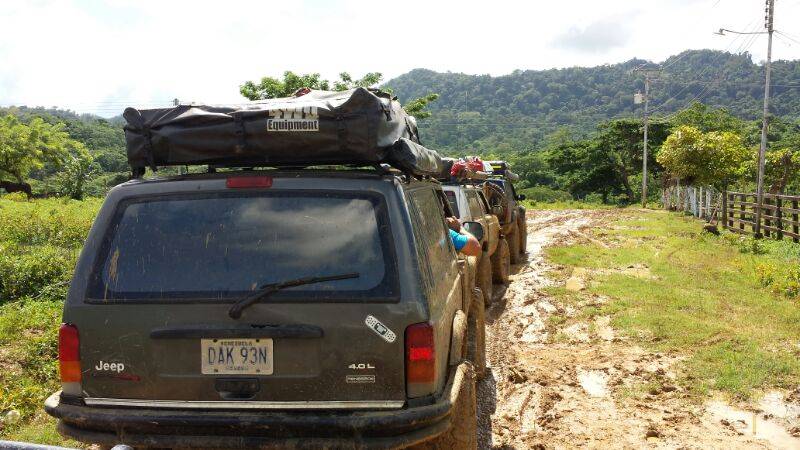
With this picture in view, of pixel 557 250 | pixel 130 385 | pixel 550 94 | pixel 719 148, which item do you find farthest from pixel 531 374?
pixel 550 94

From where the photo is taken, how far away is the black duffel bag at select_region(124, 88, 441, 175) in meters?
3.28

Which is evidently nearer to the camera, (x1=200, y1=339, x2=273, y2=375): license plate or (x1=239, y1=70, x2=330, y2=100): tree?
(x1=200, y1=339, x2=273, y2=375): license plate

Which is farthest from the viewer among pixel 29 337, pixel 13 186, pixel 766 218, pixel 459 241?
pixel 13 186

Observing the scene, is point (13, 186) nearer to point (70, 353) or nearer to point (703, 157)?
point (703, 157)

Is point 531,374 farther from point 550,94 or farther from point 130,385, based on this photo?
point 550,94

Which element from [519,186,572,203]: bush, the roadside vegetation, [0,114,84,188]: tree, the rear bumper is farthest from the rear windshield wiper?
[519,186,572,203]: bush

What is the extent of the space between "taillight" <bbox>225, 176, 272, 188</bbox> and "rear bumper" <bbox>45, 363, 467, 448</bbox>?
1031 millimetres

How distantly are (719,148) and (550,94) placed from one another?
125m

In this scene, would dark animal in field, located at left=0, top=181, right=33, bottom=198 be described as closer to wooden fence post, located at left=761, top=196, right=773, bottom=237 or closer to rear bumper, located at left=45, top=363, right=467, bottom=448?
wooden fence post, located at left=761, top=196, right=773, bottom=237

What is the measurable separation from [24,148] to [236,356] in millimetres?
44596

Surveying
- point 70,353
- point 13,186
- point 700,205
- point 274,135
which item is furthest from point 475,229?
point 13,186

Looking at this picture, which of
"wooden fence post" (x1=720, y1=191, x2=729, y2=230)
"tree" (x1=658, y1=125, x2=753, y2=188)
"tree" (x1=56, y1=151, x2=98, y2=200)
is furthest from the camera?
"tree" (x1=56, y1=151, x2=98, y2=200)

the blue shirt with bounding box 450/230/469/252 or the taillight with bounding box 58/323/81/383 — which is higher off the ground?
the blue shirt with bounding box 450/230/469/252

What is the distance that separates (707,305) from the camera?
900 cm
